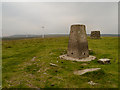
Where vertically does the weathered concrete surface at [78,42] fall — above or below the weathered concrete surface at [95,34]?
below

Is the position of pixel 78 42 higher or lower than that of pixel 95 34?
lower

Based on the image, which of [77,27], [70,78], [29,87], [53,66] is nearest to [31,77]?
[29,87]

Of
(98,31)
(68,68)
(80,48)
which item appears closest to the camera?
(68,68)

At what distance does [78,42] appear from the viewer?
1395cm

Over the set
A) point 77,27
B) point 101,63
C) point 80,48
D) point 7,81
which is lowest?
point 7,81

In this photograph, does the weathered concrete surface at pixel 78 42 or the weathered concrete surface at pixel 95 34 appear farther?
the weathered concrete surface at pixel 95 34

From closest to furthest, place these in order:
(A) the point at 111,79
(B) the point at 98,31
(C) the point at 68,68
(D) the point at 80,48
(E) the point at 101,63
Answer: (A) the point at 111,79, (C) the point at 68,68, (E) the point at 101,63, (D) the point at 80,48, (B) the point at 98,31

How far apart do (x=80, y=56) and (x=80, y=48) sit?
1168mm

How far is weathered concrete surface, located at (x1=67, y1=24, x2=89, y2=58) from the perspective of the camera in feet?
46.1

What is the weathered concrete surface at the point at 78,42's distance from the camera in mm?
14047

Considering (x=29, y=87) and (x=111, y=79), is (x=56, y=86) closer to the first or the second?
(x=29, y=87)

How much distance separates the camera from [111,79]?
826cm

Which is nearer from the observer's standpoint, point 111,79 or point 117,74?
point 111,79

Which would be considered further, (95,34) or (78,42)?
(95,34)
